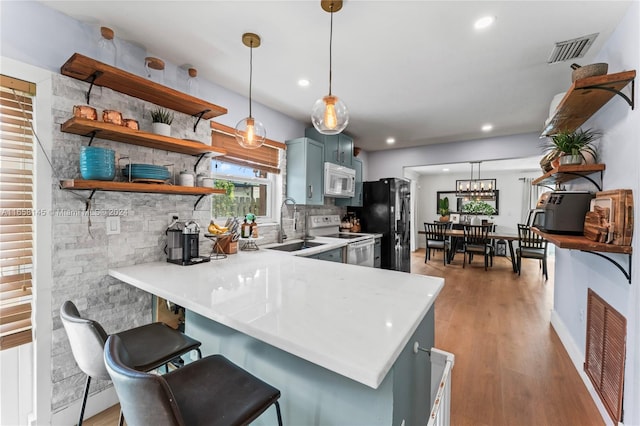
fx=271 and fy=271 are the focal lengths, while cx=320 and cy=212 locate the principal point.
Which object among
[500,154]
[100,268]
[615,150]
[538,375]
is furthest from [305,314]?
[500,154]

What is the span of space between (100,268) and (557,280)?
164 inches

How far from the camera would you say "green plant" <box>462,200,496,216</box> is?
320 inches

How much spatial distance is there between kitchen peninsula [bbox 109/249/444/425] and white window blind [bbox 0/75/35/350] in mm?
463

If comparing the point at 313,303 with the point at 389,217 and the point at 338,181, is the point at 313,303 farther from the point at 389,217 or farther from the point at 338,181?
the point at 389,217

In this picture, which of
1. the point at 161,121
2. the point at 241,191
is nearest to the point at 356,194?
the point at 241,191

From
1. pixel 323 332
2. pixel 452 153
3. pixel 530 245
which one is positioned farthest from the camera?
pixel 530 245

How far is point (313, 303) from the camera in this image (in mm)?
1137

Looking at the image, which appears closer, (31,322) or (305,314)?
(305,314)

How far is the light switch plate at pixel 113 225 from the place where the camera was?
1.77 metres

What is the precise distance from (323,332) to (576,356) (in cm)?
260

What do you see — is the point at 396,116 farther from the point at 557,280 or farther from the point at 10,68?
the point at 10,68

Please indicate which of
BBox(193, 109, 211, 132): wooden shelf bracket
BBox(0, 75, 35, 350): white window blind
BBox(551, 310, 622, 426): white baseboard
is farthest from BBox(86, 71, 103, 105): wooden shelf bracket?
BBox(551, 310, 622, 426): white baseboard

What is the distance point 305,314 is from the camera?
40.3 inches

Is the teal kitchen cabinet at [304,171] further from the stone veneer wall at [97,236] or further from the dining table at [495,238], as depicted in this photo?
the dining table at [495,238]
